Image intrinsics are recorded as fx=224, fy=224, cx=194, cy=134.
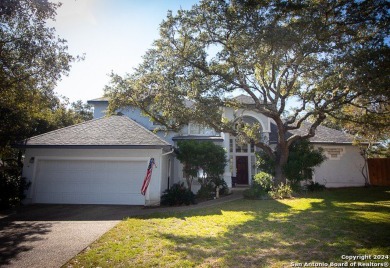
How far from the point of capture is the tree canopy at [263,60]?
34.0 feet

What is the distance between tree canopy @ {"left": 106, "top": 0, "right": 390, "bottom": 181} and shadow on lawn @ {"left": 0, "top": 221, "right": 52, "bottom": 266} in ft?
23.8

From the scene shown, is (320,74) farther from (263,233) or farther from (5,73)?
(5,73)

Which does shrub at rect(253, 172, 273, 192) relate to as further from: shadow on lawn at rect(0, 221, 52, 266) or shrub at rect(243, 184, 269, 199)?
shadow on lawn at rect(0, 221, 52, 266)

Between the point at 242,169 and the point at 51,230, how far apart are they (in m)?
16.0

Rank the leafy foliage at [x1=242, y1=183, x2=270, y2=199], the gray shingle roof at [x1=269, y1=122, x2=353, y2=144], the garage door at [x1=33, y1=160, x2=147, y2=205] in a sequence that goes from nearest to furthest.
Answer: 1. the garage door at [x1=33, y1=160, x2=147, y2=205]
2. the leafy foliage at [x1=242, y1=183, x2=270, y2=199]
3. the gray shingle roof at [x1=269, y1=122, x2=353, y2=144]

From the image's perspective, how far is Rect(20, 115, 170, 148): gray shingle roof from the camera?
12.7m

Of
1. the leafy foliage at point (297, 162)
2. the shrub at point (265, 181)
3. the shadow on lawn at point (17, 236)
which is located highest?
the leafy foliage at point (297, 162)

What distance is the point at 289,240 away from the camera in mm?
6117

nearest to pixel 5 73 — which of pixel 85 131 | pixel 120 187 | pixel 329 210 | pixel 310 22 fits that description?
pixel 85 131

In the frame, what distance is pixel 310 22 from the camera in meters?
10.2

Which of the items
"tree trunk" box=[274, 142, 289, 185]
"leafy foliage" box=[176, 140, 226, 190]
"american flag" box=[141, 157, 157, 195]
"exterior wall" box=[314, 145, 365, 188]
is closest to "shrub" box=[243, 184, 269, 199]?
"tree trunk" box=[274, 142, 289, 185]

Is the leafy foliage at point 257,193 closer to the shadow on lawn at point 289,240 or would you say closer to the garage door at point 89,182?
the shadow on lawn at point 289,240

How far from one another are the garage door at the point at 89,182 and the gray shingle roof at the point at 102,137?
1.19 metres

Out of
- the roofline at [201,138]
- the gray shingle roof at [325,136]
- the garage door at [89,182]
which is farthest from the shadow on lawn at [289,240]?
the gray shingle roof at [325,136]
